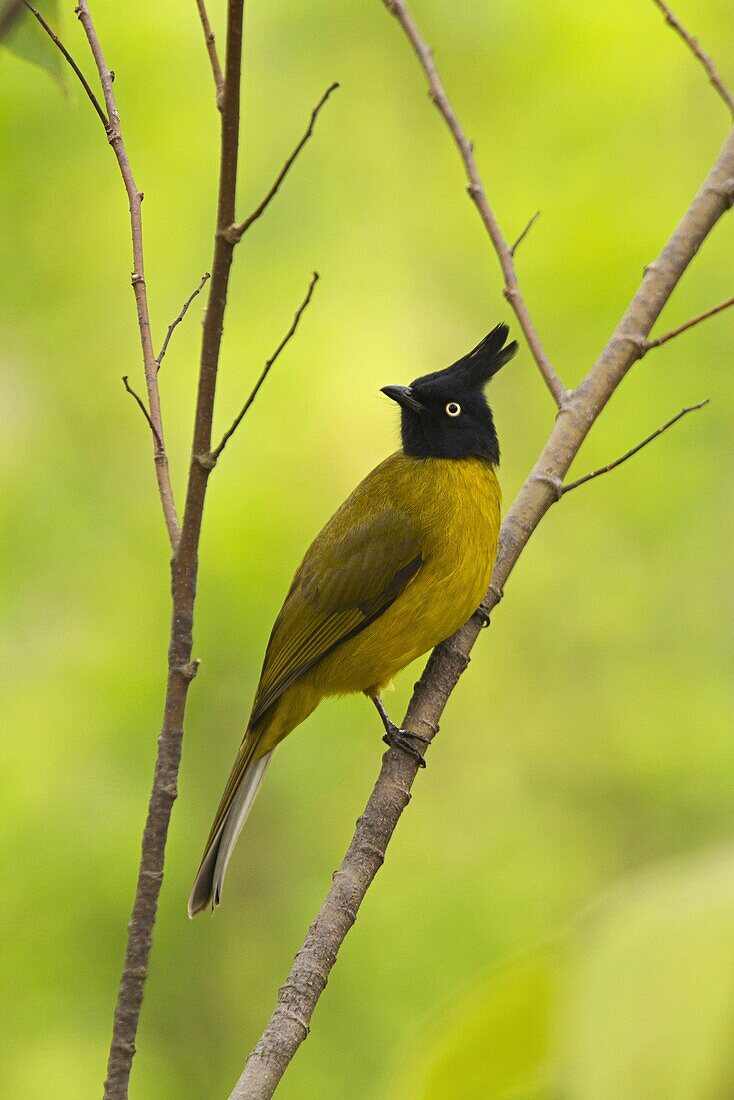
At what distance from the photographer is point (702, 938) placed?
0.52 meters

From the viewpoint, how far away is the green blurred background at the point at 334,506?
5211 mm

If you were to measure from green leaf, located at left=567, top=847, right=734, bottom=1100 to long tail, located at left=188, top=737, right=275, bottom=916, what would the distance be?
241 centimetres

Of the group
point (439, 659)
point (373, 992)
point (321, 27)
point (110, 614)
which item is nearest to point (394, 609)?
point (439, 659)

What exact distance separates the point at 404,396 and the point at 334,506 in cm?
210

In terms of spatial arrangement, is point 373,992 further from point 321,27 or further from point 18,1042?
point 321,27

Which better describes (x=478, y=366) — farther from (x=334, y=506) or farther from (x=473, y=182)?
(x=334, y=506)

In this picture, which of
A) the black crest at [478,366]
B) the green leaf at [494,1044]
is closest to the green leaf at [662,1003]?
the green leaf at [494,1044]

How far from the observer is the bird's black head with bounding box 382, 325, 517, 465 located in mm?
3488

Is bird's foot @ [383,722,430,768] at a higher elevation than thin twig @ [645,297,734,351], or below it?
below

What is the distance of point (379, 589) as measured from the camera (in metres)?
3.22

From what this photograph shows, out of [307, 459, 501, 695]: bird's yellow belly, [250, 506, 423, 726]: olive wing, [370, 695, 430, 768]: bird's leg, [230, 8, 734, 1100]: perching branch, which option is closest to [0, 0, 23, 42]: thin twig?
[230, 8, 734, 1100]: perching branch

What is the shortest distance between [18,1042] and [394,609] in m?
3.18

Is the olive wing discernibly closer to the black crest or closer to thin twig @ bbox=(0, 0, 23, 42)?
the black crest

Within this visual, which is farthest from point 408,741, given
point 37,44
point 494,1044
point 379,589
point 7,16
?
point 7,16
